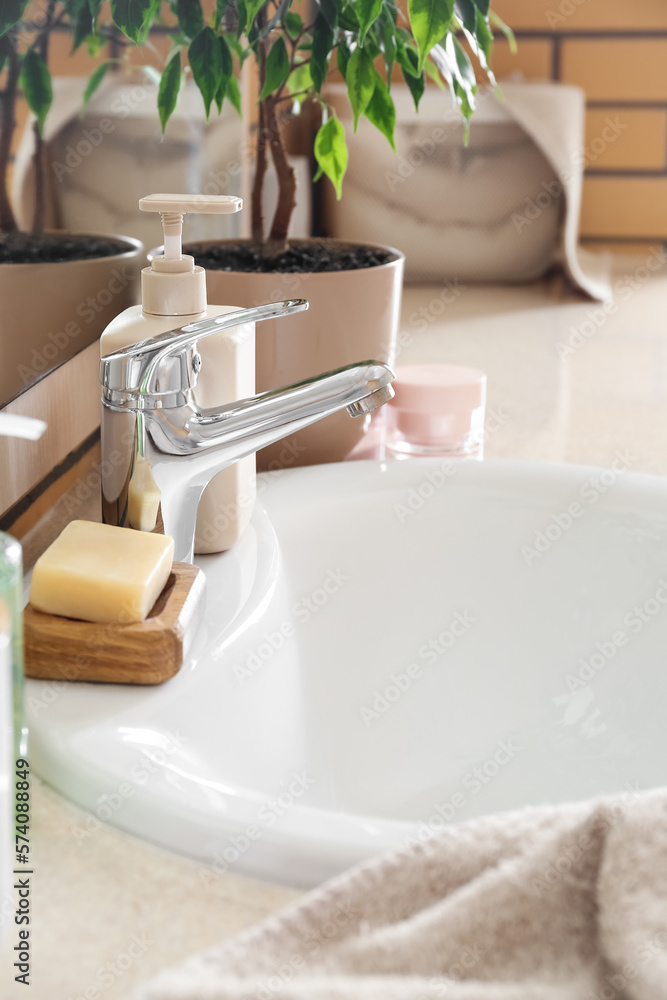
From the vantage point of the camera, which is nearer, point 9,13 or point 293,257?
point 9,13

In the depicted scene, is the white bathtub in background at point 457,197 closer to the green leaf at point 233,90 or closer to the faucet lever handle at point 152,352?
the green leaf at point 233,90

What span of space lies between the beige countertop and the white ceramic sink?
0.07 ft

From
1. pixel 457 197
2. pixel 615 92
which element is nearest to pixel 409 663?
pixel 457 197

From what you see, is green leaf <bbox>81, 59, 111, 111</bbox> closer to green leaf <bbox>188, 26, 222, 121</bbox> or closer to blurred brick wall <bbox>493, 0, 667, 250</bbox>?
green leaf <bbox>188, 26, 222, 121</bbox>

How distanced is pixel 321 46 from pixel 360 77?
0.10ft

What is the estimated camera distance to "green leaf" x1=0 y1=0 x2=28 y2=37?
542 mm

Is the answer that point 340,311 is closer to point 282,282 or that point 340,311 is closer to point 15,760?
point 282,282

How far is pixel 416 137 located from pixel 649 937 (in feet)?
4.64

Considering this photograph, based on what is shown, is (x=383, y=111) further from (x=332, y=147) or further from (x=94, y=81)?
(x=94, y=81)

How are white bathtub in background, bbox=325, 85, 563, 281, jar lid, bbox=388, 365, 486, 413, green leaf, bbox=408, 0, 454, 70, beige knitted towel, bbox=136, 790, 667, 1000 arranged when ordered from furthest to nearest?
white bathtub in background, bbox=325, 85, 563, 281, jar lid, bbox=388, 365, 486, 413, green leaf, bbox=408, 0, 454, 70, beige knitted towel, bbox=136, 790, 667, 1000

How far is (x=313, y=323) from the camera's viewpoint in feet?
2.09

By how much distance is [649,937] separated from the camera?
0.26m

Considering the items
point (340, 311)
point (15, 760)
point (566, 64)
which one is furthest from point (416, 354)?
point (566, 64)

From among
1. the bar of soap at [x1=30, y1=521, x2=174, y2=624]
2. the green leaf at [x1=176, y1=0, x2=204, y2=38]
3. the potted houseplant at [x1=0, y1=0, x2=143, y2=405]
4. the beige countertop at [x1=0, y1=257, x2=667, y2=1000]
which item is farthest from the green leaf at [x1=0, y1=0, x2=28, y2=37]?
the beige countertop at [x1=0, y1=257, x2=667, y2=1000]
